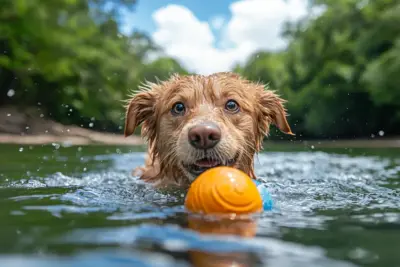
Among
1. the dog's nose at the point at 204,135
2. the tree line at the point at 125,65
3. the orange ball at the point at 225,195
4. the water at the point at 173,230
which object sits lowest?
the water at the point at 173,230

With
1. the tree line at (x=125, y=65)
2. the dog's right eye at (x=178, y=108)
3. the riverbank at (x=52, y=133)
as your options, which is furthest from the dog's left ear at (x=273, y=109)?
the tree line at (x=125, y=65)

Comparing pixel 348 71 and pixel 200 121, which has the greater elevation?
pixel 348 71

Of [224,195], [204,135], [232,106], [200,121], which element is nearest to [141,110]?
[232,106]

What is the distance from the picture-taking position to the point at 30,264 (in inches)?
112

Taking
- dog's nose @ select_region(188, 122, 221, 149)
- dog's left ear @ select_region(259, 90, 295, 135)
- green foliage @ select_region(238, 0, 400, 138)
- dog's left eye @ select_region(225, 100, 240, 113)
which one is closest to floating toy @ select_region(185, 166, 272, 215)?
dog's nose @ select_region(188, 122, 221, 149)

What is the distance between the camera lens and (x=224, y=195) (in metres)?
4.40

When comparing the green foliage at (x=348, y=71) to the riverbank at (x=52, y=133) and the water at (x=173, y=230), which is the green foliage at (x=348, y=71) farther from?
the water at (x=173, y=230)

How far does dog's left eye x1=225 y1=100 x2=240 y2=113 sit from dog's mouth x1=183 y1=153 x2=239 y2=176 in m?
0.59

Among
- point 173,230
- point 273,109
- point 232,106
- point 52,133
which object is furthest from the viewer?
point 52,133

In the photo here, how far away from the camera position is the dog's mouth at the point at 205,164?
5.68m

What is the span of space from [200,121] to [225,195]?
1.35 m

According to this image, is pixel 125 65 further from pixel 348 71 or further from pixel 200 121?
pixel 200 121

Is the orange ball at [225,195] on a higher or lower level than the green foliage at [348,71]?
lower

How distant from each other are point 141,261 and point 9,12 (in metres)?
29.8
